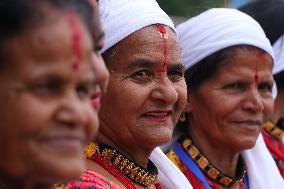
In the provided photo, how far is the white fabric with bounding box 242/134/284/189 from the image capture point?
3607 millimetres

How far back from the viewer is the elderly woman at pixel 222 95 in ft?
11.1

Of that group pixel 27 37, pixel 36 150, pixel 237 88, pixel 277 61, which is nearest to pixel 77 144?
pixel 36 150

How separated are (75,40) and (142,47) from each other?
117 cm

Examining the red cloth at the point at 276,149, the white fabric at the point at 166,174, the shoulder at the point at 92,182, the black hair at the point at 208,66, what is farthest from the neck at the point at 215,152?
the shoulder at the point at 92,182

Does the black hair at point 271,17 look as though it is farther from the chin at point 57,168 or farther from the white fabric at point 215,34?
the chin at point 57,168

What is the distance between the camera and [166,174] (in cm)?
294

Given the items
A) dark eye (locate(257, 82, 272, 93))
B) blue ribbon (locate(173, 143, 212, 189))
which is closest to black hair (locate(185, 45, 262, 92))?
dark eye (locate(257, 82, 272, 93))

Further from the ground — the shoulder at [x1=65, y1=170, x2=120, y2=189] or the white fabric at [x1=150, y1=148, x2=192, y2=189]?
the shoulder at [x1=65, y1=170, x2=120, y2=189]

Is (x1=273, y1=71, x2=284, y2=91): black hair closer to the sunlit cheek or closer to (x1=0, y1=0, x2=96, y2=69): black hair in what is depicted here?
the sunlit cheek

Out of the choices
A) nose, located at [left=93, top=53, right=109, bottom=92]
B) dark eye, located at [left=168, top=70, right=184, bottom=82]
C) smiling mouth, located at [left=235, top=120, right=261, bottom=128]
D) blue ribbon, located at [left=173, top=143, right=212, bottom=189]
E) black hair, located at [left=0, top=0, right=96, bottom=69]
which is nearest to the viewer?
black hair, located at [left=0, top=0, right=96, bottom=69]

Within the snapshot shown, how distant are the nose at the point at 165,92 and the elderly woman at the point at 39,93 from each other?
1.15 metres

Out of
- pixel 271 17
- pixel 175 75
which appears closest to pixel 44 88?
pixel 175 75

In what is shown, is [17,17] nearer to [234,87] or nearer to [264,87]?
[234,87]

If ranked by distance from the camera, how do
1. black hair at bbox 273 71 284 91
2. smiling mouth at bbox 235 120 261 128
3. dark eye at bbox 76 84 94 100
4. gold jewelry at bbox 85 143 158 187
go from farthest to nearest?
black hair at bbox 273 71 284 91, smiling mouth at bbox 235 120 261 128, gold jewelry at bbox 85 143 158 187, dark eye at bbox 76 84 94 100
